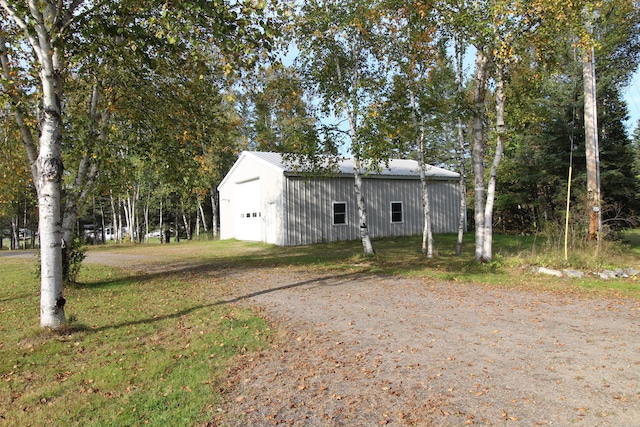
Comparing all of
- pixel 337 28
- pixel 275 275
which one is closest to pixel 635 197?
pixel 337 28

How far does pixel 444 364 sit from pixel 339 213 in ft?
53.2

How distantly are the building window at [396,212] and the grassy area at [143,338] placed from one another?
9.71 metres

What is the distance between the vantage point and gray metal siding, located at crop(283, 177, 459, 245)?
19.4 metres

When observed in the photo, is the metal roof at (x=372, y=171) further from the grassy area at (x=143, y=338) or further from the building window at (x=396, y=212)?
the grassy area at (x=143, y=338)

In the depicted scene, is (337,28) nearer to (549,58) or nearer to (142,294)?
(549,58)

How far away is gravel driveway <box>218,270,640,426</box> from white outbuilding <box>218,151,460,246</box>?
11.6 meters

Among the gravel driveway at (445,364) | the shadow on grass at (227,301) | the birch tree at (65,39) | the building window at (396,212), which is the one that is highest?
the birch tree at (65,39)

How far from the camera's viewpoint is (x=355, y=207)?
20984 millimetres

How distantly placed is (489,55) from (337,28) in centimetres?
509

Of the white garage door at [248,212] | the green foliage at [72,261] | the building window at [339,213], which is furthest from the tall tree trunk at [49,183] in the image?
the white garage door at [248,212]

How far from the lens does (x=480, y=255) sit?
11.6 m

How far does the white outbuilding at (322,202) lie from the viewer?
63.5 ft

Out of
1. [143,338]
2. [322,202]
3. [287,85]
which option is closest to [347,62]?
[287,85]

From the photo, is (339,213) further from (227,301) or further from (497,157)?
(227,301)
